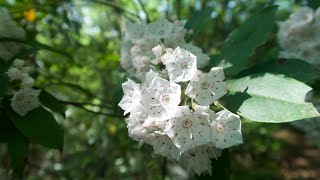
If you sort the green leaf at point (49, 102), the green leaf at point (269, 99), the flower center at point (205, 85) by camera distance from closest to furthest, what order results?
the green leaf at point (269, 99)
the flower center at point (205, 85)
the green leaf at point (49, 102)

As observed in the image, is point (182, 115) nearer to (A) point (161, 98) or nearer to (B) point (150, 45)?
(A) point (161, 98)

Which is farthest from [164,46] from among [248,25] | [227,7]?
[227,7]

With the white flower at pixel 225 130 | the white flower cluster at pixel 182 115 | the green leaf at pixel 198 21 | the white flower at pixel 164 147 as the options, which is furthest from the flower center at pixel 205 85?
the green leaf at pixel 198 21

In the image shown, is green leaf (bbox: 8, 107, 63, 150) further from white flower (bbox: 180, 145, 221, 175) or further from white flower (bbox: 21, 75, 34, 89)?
white flower (bbox: 180, 145, 221, 175)

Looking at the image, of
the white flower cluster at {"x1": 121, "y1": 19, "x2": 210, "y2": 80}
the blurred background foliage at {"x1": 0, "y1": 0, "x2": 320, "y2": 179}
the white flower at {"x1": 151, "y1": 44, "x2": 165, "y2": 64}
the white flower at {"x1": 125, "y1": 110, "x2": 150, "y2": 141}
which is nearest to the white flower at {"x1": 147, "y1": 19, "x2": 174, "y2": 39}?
the white flower cluster at {"x1": 121, "y1": 19, "x2": 210, "y2": 80}

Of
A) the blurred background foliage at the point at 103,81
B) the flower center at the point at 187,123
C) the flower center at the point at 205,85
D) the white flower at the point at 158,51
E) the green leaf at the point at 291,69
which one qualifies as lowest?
the blurred background foliage at the point at 103,81

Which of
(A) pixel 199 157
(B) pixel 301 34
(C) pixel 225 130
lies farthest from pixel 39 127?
(B) pixel 301 34

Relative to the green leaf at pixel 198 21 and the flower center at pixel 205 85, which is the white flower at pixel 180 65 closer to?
the flower center at pixel 205 85
